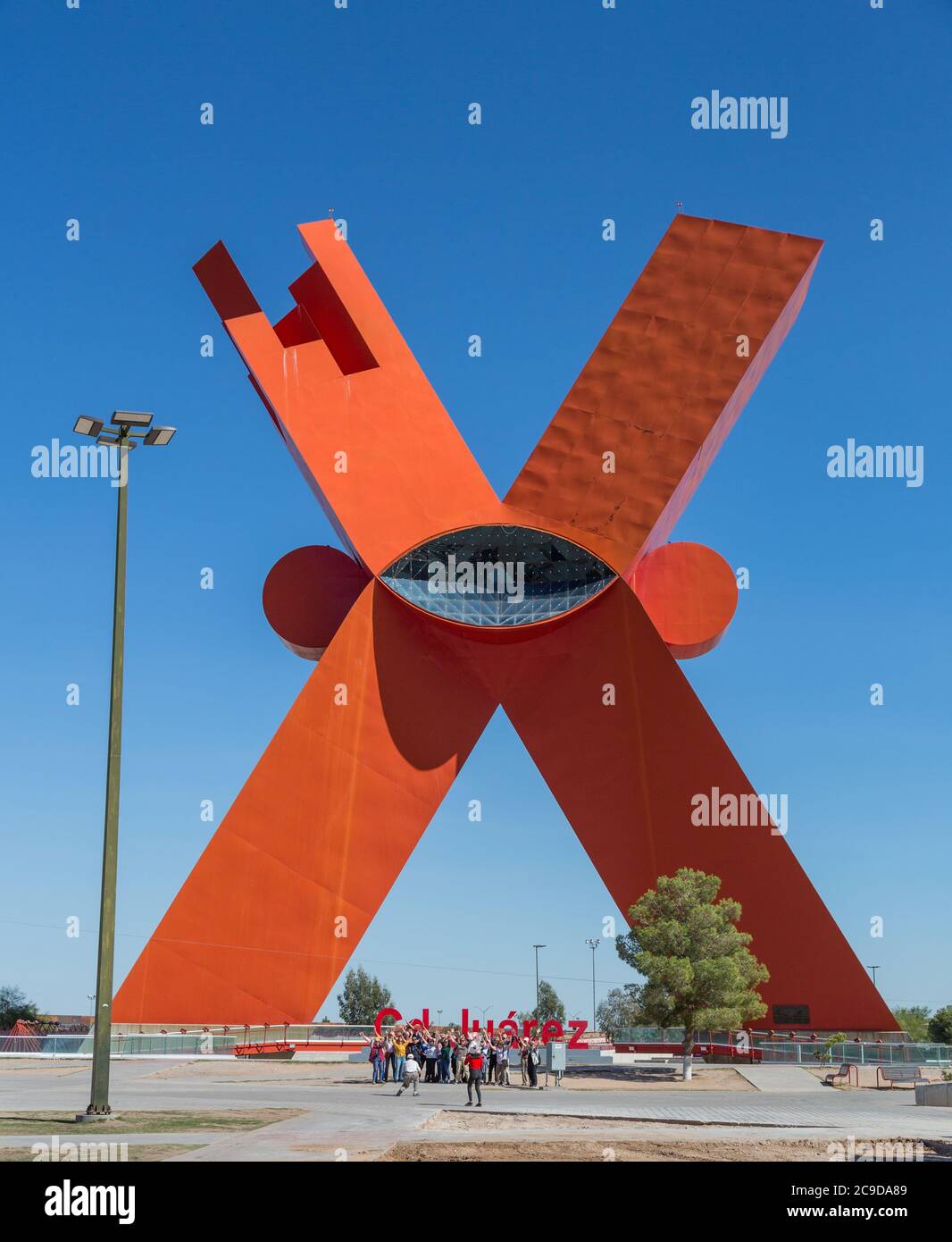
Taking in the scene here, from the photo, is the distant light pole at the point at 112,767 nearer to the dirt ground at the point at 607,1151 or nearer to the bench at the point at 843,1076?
the dirt ground at the point at 607,1151

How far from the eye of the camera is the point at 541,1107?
16.4 metres

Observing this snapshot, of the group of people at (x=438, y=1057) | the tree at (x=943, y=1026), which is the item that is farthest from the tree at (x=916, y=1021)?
A: the group of people at (x=438, y=1057)

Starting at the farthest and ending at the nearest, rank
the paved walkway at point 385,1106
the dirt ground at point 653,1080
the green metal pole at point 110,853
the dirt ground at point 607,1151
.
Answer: the dirt ground at point 653,1080 < the green metal pole at point 110,853 < the paved walkway at point 385,1106 < the dirt ground at point 607,1151

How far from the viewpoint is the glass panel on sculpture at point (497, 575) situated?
32.5 m

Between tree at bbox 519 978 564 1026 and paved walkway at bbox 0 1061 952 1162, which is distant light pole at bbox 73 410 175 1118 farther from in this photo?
tree at bbox 519 978 564 1026

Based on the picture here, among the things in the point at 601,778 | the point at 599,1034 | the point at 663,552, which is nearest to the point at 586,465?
the point at 663,552

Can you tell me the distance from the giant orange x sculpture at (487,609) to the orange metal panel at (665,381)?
0.05 m

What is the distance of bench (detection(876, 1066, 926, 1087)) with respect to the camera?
23.7m

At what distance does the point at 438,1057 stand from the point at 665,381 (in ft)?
56.8

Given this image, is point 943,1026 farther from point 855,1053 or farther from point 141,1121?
point 141,1121

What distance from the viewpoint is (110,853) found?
50.3ft

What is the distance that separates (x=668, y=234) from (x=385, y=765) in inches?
599

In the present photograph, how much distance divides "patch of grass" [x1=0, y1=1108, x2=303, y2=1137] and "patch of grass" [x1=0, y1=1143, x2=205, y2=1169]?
3.03ft

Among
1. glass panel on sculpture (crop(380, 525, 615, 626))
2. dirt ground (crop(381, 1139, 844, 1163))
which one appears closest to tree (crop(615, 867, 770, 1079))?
glass panel on sculpture (crop(380, 525, 615, 626))
